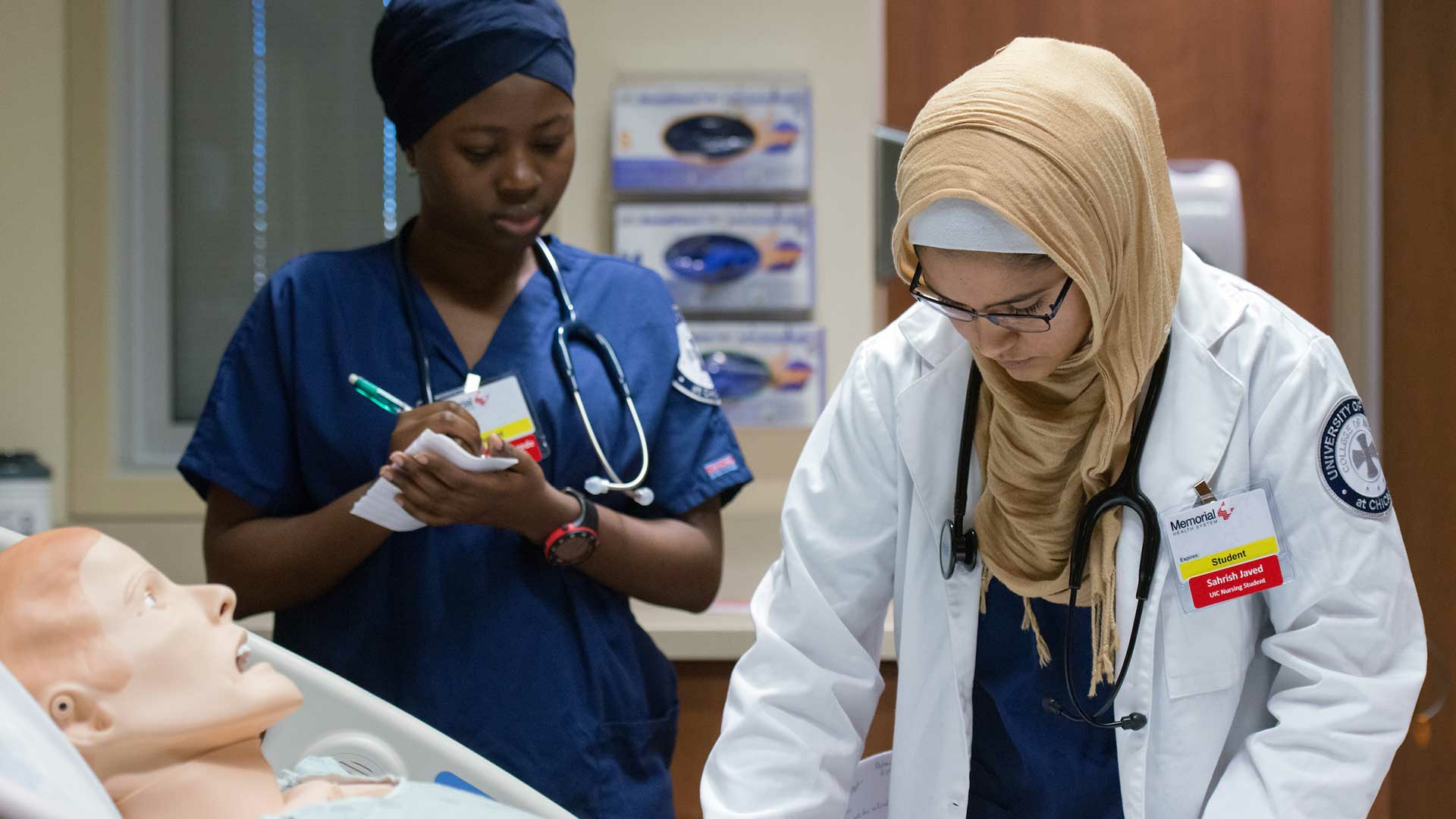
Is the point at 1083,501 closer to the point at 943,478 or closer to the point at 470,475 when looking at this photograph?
the point at 943,478

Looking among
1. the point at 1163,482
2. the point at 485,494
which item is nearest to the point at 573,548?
the point at 485,494

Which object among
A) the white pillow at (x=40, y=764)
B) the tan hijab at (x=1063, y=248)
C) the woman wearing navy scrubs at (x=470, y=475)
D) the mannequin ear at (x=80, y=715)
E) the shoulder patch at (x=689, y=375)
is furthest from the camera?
the shoulder patch at (x=689, y=375)

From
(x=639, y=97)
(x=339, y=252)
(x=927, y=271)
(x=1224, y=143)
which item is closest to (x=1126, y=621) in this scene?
(x=927, y=271)

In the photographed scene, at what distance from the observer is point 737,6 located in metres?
2.54

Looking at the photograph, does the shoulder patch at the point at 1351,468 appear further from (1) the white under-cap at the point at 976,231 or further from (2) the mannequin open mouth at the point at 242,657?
(2) the mannequin open mouth at the point at 242,657

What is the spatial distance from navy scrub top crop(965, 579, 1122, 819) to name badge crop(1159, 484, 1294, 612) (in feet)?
0.35

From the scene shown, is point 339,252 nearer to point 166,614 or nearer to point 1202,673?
point 166,614

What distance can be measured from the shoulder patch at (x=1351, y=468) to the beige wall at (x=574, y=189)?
148 centimetres

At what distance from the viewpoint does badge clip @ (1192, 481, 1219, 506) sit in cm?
115

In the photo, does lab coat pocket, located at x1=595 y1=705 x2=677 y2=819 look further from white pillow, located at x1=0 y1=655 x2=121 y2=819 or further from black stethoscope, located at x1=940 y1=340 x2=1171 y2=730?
white pillow, located at x1=0 y1=655 x2=121 y2=819

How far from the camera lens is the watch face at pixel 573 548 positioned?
1.38 meters

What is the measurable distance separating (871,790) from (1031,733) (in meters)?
0.22

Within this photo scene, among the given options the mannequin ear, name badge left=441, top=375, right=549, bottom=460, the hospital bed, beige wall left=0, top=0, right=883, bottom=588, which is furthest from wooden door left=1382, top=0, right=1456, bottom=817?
the mannequin ear

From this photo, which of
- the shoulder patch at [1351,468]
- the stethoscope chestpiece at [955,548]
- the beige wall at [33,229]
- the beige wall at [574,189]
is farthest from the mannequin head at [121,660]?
the beige wall at [33,229]
